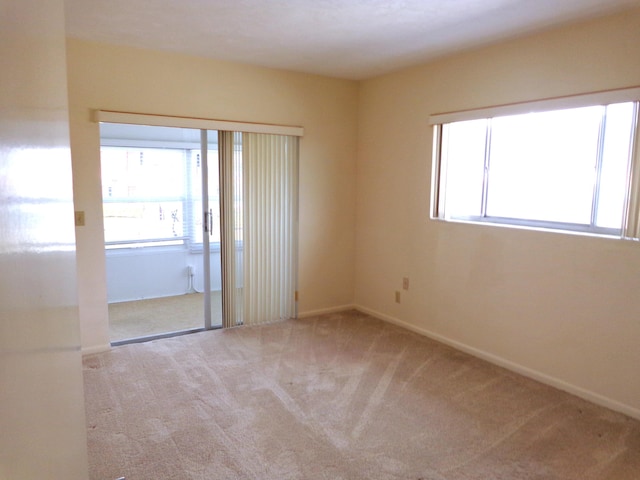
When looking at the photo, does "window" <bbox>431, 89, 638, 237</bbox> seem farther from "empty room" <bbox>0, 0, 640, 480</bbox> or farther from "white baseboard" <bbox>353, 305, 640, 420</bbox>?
"white baseboard" <bbox>353, 305, 640, 420</bbox>

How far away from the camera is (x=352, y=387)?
303 centimetres

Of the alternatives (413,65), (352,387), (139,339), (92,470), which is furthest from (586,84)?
(139,339)

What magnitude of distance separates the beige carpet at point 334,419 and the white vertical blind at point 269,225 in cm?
67

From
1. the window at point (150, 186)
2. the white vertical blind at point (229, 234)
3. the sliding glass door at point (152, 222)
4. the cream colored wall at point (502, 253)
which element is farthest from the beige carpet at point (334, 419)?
the window at point (150, 186)

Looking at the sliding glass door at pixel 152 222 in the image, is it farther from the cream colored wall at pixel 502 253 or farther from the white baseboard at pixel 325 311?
the cream colored wall at pixel 502 253

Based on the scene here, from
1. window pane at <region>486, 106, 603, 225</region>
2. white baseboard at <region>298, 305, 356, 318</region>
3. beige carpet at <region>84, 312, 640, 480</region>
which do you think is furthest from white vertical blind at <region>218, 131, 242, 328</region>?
window pane at <region>486, 106, 603, 225</region>

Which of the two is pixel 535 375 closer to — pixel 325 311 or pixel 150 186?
pixel 325 311

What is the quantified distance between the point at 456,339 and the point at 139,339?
2.76 m

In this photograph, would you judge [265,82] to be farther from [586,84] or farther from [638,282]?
[638,282]

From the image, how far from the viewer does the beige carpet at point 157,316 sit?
4.20 meters

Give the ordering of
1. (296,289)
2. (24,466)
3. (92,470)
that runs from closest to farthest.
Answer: (24,466)
(92,470)
(296,289)

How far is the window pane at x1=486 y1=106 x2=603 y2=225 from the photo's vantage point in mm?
2934

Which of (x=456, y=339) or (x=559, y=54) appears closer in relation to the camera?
(x=559, y=54)

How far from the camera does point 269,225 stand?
4254 mm
